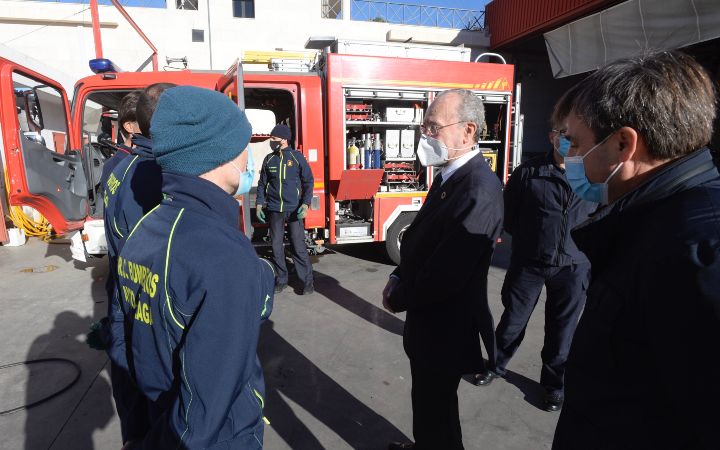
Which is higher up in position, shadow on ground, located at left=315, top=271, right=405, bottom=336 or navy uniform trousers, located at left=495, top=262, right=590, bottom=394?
navy uniform trousers, located at left=495, top=262, right=590, bottom=394

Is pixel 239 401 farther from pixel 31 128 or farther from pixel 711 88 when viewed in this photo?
pixel 31 128

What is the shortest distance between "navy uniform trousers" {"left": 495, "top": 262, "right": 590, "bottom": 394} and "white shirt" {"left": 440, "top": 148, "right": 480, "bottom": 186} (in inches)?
49.7

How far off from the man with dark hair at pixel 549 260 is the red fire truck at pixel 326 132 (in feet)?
7.88

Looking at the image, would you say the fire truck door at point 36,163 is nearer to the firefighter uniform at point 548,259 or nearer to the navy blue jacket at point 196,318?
the navy blue jacket at point 196,318

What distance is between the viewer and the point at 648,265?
2.69ft

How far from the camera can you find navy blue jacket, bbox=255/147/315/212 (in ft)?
15.3

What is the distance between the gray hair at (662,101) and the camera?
0.89 m

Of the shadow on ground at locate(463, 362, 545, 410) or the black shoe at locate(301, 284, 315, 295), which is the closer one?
the shadow on ground at locate(463, 362, 545, 410)

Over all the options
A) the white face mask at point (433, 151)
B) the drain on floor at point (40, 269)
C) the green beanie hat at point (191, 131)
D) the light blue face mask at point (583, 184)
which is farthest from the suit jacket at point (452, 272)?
the drain on floor at point (40, 269)

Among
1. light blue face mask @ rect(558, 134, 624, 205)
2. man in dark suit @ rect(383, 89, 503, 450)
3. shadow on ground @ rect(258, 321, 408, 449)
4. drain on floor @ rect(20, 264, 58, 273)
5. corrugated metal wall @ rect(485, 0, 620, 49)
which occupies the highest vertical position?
corrugated metal wall @ rect(485, 0, 620, 49)

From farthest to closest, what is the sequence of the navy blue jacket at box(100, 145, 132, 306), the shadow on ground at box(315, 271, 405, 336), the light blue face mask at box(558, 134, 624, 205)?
the shadow on ground at box(315, 271, 405, 336) → the navy blue jacket at box(100, 145, 132, 306) → the light blue face mask at box(558, 134, 624, 205)

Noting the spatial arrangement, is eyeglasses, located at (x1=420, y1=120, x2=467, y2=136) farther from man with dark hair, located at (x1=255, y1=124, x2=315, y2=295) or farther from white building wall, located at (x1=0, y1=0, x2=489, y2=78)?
white building wall, located at (x1=0, y1=0, x2=489, y2=78)

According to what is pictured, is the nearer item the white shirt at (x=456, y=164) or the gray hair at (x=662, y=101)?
the gray hair at (x=662, y=101)

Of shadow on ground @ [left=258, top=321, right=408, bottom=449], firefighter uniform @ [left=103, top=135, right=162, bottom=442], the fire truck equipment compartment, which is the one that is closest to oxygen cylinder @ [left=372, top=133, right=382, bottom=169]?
the fire truck equipment compartment
